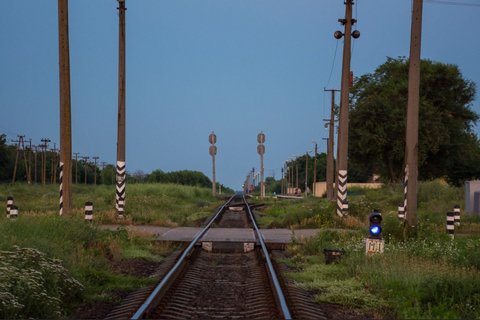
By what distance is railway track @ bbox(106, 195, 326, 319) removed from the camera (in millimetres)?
10484

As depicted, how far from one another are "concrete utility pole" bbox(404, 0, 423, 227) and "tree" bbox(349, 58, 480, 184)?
3357cm

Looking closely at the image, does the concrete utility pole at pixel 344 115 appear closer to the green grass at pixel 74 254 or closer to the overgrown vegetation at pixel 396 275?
the overgrown vegetation at pixel 396 275

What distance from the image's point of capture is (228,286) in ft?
45.2

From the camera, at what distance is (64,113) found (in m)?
24.3

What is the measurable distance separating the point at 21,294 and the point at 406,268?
22.4ft

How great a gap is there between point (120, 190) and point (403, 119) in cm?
3025

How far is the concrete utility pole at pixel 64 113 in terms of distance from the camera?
24188 mm

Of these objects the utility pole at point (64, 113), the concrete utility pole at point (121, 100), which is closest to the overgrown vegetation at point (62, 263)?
the utility pole at point (64, 113)

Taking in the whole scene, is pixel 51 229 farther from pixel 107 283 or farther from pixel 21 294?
pixel 21 294

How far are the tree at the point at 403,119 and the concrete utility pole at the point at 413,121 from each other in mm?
33575

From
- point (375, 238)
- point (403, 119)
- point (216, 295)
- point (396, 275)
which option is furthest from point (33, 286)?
point (403, 119)

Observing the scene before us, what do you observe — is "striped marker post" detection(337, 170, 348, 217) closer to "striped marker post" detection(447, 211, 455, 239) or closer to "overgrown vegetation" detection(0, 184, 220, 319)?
"striped marker post" detection(447, 211, 455, 239)

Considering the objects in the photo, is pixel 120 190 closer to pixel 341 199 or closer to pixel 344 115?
pixel 341 199

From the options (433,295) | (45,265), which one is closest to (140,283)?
(45,265)
